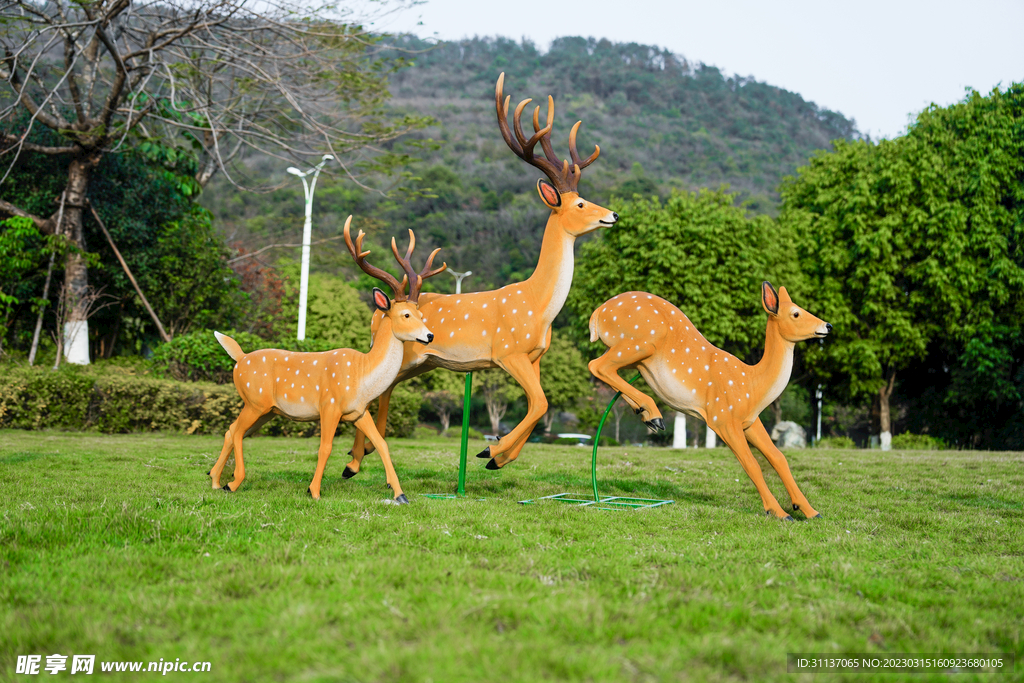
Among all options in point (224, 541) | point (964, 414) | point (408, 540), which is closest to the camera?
point (224, 541)

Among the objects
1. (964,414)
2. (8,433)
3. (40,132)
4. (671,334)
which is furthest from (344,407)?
(964,414)

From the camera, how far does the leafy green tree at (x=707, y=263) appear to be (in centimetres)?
2159

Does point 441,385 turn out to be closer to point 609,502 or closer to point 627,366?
point 609,502

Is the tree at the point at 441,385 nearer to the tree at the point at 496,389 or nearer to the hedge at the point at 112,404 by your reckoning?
the tree at the point at 496,389

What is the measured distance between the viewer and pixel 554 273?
7.65 meters

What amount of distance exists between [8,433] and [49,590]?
11.3 m

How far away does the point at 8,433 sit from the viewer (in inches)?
519

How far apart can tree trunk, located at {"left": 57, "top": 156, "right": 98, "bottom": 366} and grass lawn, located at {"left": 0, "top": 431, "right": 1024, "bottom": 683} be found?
37.4 feet

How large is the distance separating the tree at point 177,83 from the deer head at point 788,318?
1070 cm

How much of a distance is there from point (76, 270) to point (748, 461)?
56.9 ft

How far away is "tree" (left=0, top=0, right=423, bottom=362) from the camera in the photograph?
15.1 meters

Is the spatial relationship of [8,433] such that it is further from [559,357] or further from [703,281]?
[559,357]

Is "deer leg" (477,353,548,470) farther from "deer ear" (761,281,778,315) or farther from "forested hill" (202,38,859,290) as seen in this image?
"forested hill" (202,38,859,290)

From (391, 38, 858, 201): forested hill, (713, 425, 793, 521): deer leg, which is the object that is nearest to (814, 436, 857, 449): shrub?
(713, 425, 793, 521): deer leg
